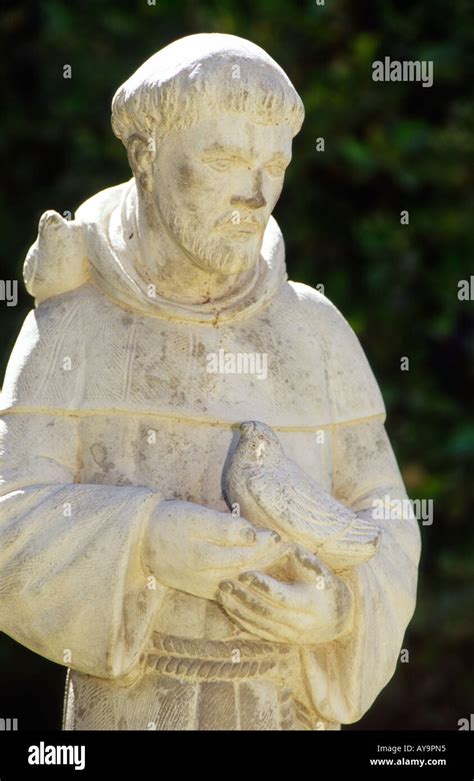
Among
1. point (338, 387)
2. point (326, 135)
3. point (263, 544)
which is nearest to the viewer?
point (263, 544)

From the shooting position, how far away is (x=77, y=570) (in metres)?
4.61

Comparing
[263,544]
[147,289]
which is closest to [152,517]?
[263,544]

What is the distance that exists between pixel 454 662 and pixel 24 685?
6.36 feet

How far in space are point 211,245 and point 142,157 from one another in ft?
0.89

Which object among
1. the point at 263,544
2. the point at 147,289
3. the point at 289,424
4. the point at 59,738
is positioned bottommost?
the point at 59,738

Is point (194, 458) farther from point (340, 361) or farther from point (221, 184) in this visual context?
point (221, 184)

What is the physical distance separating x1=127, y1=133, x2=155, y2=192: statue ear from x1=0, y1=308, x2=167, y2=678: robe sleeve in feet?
2.34

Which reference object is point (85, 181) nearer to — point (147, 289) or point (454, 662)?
point (454, 662)

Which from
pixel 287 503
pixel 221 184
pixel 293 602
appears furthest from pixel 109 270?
pixel 293 602

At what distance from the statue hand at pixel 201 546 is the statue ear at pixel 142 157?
0.77 metres

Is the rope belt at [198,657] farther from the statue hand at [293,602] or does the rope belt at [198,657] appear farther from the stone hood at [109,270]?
the stone hood at [109,270]

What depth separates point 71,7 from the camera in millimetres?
9000

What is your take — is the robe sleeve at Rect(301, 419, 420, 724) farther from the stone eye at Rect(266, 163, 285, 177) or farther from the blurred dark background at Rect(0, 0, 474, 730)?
the blurred dark background at Rect(0, 0, 474, 730)

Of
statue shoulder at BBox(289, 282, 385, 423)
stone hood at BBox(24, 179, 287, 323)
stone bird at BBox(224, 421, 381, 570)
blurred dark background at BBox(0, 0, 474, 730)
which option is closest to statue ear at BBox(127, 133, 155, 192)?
stone hood at BBox(24, 179, 287, 323)
